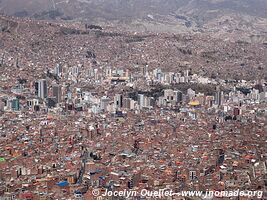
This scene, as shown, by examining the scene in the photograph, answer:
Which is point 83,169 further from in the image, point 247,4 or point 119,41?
point 247,4

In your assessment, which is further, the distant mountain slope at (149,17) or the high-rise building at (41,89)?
the distant mountain slope at (149,17)

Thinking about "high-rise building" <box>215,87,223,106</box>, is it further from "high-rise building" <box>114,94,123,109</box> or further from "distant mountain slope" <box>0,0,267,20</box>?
"distant mountain slope" <box>0,0,267,20</box>

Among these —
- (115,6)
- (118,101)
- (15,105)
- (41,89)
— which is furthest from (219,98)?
(115,6)

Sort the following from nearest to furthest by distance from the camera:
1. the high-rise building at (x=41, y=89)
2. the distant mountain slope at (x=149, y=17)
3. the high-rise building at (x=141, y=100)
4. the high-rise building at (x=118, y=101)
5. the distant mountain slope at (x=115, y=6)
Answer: the high-rise building at (x=118, y=101) < the high-rise building at (x=141, y=100) < the high-rise building at (x=41, y=89) < the distant mountain slope at (x=149, y=17) < the distant mountain slope at (x=115, y=6)

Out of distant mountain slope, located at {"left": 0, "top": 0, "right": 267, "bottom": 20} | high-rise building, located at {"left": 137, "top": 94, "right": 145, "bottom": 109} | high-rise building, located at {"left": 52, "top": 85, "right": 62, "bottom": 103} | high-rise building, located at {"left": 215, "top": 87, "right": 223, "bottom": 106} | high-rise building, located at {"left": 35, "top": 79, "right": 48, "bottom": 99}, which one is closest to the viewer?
high-rise building, located at {"left": 137, "top": 94, "right": 145, "bottom": 109}

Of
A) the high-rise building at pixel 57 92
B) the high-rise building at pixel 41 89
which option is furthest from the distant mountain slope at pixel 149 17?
the high-rise building at pixel 57 92

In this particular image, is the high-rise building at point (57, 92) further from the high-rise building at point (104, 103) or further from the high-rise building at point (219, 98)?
the high-rise building at point (219, 98)

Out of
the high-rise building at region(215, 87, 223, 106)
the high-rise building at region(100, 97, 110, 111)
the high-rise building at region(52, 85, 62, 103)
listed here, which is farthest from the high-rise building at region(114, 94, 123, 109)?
the high-rise building at region(215, 87, 223, 106)

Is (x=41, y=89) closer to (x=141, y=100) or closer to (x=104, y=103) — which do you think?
(x=104, y=103)

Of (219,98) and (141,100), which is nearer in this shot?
(141,100)

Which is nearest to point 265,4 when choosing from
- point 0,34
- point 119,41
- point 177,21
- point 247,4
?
point 247,4

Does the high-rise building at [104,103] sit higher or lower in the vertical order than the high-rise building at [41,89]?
lower
